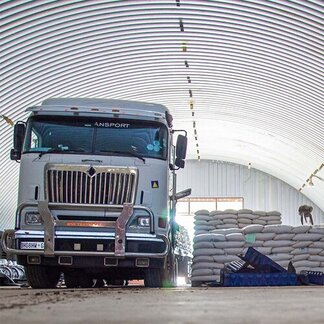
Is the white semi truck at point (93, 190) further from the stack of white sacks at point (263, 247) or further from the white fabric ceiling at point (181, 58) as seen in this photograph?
the white fabric ceiling at point (181, 58)

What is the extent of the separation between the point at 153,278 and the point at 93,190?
1622 millimetres

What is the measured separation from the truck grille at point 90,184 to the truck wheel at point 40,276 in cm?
121

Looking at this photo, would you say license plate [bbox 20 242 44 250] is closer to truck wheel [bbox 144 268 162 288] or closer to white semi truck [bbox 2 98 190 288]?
white semi truck [bbox 2 98 190 288]

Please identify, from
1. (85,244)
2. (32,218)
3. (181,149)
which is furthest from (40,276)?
(181,149)

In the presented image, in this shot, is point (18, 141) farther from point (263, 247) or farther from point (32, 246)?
point (263, 247)

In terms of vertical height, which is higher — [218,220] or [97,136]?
[97,136]

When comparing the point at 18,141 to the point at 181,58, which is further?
the point at 181,58

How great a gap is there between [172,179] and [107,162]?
1466 mm

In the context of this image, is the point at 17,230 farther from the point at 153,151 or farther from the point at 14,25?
the point at 14,25

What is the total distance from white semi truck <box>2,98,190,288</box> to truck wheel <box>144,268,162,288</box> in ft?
0.05

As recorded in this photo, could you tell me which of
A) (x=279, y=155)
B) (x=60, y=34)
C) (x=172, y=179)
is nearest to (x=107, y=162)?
(x=172, y=179)

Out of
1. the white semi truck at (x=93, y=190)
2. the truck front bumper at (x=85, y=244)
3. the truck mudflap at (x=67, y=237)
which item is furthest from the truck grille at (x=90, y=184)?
the truck front bumper at (x=85, y=244)

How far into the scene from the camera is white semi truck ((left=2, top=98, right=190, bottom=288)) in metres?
9.38

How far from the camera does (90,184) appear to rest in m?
9.62
